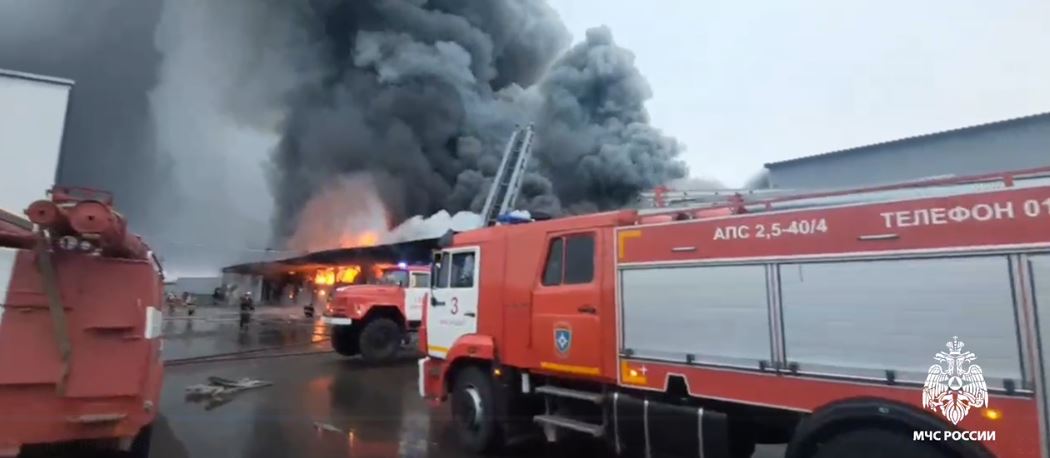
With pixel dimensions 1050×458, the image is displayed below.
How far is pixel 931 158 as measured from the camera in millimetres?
13023

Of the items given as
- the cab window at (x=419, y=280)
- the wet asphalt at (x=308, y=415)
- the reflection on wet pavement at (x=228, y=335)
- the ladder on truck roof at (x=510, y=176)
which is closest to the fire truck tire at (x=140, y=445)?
the wet asphalt at (x=308, y=415)

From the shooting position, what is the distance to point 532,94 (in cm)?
4566

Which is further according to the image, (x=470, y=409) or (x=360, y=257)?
(x=360, y=257)

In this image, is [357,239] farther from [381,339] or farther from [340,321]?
[381,339]

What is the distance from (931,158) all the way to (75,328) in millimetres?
14851

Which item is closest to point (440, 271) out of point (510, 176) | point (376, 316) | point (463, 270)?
point (463, 270)

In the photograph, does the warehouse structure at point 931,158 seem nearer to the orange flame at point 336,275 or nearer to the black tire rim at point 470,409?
the black tire rim at point 470,409

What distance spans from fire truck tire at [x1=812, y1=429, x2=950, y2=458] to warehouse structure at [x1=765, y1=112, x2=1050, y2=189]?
901 centimetres

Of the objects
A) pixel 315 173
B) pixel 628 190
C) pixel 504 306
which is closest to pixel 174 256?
pixel 315 173

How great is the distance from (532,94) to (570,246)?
135 feet

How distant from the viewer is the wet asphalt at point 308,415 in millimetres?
6406

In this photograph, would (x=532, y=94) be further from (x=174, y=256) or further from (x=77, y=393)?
(x=77, y=393)

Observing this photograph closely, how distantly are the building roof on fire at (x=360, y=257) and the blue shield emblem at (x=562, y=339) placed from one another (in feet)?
42.2

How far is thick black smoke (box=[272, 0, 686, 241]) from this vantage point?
37.6 m
